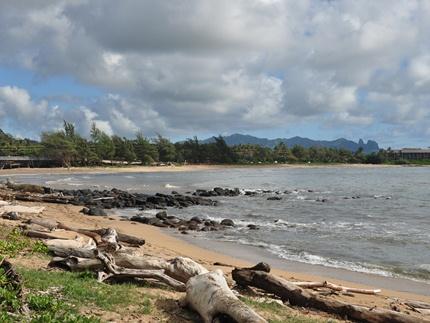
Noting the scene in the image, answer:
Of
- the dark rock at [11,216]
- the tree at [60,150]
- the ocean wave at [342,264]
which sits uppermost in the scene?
the tree at [60,150]

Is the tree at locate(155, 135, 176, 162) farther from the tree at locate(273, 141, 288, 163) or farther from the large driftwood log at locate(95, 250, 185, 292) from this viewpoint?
the large driftwood log at locate(95, 250, 185, 292)

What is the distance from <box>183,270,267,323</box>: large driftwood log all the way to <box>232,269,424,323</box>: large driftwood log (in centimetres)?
180

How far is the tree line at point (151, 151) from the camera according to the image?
108562 mm

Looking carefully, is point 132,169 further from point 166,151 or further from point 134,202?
point 134,202

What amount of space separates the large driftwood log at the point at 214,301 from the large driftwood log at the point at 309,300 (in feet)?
5.90

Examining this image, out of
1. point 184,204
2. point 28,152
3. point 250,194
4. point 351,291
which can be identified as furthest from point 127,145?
point 351,291

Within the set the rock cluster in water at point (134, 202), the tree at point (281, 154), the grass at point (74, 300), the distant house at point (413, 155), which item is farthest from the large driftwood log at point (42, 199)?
the distant house at point (413, 155)

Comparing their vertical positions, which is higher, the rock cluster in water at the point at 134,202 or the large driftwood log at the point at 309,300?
the large driftwood log at the point at 309,300

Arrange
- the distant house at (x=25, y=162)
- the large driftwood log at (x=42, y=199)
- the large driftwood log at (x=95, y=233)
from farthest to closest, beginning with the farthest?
the distant house at (x=25, y=162) → the large driftwood log at (x=42, y=199) → the large driftwood log at (x=95, y=233)

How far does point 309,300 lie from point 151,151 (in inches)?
4749

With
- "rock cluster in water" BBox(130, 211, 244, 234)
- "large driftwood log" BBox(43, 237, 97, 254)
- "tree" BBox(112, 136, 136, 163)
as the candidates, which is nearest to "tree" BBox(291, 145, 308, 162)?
"tree" BBox(112, 136, 136, 163)

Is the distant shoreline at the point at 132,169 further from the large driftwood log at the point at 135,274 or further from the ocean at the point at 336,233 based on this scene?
the large driftwood log at the point at 135,274

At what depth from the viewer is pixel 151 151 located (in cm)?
12875

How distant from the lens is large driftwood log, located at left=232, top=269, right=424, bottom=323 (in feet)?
28.9
